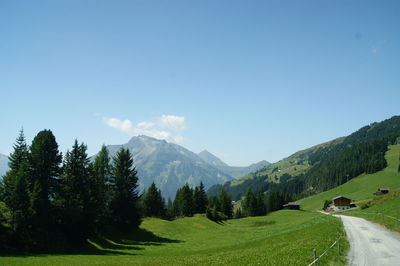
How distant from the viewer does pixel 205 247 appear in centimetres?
5416

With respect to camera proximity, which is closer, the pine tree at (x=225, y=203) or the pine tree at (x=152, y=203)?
the pine tree at (x=152, y=203)

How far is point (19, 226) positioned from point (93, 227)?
13494 mm

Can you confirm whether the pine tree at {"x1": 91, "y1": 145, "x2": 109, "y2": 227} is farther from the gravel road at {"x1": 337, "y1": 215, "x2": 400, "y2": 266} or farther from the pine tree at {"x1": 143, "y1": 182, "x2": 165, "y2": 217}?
the gravel road at {"x1": 337, "y1": 215, "x2": 400, "y2": 266}

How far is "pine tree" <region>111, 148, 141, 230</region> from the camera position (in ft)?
218

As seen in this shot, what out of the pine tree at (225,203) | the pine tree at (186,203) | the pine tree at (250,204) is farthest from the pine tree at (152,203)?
the pine tree at (250,204)

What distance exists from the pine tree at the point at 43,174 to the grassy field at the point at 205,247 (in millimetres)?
7995

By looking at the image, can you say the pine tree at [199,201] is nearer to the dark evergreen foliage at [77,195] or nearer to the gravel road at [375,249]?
the dark evergreen foliage at [77,195]

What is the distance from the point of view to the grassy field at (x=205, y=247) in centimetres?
2760

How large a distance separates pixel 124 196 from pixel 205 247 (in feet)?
78.9

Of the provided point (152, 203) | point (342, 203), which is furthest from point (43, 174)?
point (342, 203)

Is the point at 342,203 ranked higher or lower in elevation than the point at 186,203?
lower

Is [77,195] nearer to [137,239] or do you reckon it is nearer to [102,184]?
[102,184]

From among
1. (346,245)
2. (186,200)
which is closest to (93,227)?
(346,245)

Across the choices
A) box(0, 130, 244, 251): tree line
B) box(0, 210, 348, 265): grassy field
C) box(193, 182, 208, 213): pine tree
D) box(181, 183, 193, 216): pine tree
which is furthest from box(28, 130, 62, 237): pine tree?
box(193, 182, 208, 213): pine tree
